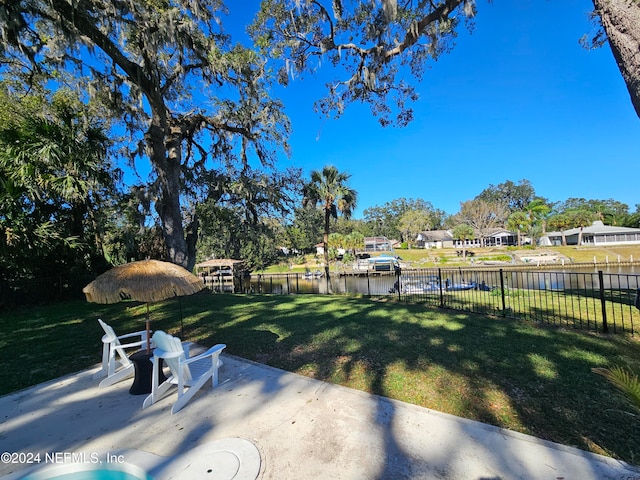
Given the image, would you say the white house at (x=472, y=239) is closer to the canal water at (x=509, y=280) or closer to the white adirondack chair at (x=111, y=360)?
the canal water at (x=509, y=280)

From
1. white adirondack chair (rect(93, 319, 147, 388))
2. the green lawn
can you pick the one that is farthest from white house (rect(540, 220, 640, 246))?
white adirondack chair (rect(93, 319, 147, 388))

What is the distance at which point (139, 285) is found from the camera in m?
3.52

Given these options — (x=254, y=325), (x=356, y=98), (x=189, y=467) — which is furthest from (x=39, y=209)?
(x=189, y=467)

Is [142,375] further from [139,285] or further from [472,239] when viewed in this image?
[472,239]

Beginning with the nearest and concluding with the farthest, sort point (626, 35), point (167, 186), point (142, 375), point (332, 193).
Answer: point (626, 35)
point (142, 375)
point (167, 186)
point (332, 193)

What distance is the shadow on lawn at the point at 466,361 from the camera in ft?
8.27

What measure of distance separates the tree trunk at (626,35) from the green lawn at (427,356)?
9.79ft

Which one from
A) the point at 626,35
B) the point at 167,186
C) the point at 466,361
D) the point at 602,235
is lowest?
the point at 602,235

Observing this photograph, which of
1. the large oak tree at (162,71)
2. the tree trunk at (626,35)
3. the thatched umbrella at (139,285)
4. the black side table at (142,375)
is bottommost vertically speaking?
the black side table at (142,375)

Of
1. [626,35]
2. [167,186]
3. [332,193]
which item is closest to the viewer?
[626,35]

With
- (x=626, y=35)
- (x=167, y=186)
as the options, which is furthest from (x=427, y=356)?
(x=167, y=186)

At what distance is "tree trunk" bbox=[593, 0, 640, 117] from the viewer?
3004 millimetres

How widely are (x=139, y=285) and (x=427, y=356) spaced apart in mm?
3816

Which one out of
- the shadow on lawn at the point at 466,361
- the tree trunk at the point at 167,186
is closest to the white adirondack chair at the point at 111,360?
the shadow on lawn at the point at 466,361
